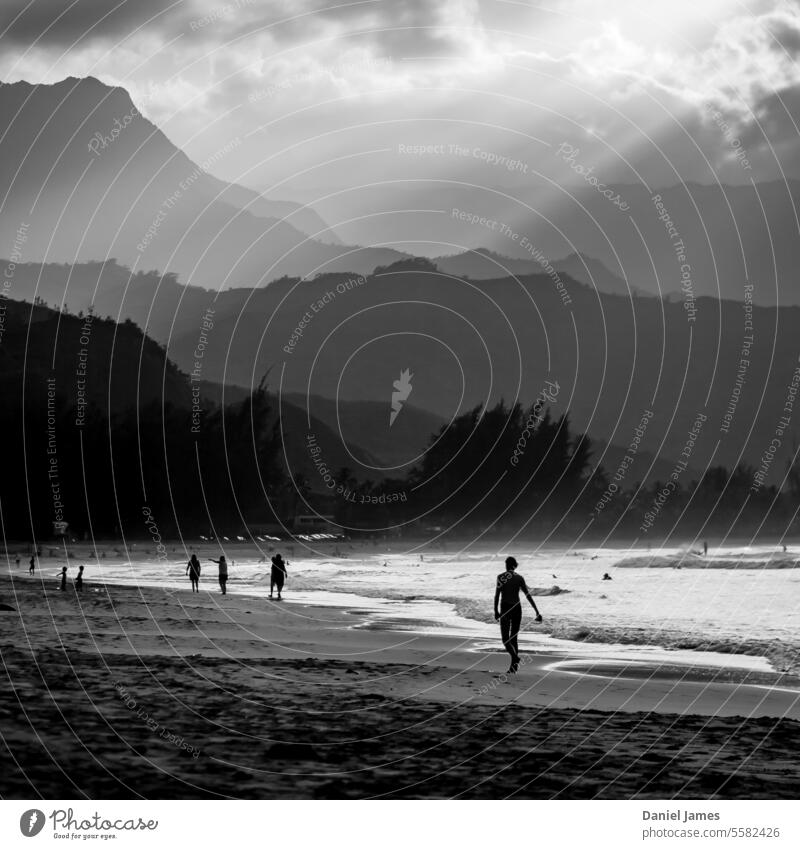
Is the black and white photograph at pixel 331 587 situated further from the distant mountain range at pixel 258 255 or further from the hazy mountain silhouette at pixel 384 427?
the hazy mountain silhouette at pixel 384 427

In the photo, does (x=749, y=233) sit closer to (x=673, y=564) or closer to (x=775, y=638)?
(x=673, y=564)

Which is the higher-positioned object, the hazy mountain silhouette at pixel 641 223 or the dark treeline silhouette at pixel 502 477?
the hazy mountain silhouette at pixel 641 223

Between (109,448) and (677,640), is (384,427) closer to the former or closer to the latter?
(109,448)

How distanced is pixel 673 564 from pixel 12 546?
1975 inches

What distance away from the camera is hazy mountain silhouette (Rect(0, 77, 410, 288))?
118 feet

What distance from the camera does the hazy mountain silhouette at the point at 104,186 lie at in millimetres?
35938

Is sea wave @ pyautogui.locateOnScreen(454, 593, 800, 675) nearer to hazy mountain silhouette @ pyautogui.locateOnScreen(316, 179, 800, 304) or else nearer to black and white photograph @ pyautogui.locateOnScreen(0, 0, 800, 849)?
black and white photograph @ pyautogui.locateOnScreen(0, 0, 800, 849)

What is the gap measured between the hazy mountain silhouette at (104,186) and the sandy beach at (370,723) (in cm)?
769

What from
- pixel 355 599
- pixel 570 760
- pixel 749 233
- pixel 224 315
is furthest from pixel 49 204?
pixel 224 315

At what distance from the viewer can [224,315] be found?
163 meters
